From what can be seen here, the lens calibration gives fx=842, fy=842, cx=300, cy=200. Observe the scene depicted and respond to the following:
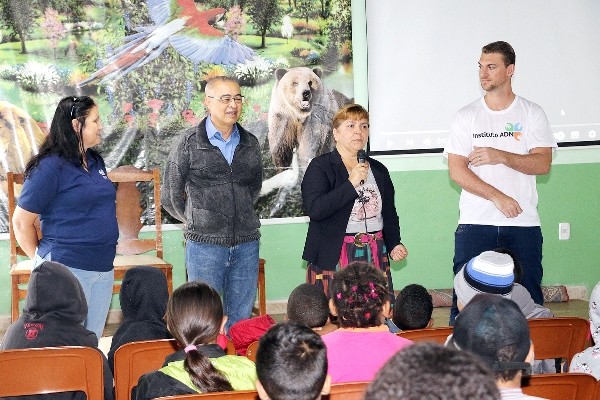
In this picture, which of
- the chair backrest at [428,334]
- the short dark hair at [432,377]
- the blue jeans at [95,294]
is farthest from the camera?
the blue jeans at [95,294]

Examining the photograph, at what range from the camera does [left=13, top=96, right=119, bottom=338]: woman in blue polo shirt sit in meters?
3.59

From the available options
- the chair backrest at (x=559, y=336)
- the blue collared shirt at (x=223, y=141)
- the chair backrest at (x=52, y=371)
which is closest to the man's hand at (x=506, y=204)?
the chair backrest at (x=559, y=336)

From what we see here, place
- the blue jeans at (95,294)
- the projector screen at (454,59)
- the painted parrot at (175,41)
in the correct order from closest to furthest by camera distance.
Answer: the blue jeans at (95,294), the painted parrot at (175,41), the projector screen at (454,59)

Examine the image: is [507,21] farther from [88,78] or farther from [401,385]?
[401,385]

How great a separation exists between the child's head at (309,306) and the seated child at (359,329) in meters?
0.62

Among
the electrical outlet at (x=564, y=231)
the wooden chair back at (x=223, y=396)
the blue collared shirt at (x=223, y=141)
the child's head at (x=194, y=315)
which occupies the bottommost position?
the electrical outlet at (x=564, y=231)

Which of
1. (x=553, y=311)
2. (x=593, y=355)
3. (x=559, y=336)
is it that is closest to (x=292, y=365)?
(x=593, y=355)

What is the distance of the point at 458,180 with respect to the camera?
4238 millimetres

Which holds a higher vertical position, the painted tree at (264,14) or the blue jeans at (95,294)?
the painted tree at (264,14)

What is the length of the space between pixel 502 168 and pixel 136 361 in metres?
2.17

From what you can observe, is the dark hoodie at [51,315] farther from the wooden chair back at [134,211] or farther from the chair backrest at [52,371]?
the wooden chair back at [134,211]

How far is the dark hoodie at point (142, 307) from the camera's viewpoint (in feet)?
10.7

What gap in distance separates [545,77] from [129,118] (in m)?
3.14

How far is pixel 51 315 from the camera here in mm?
3004
